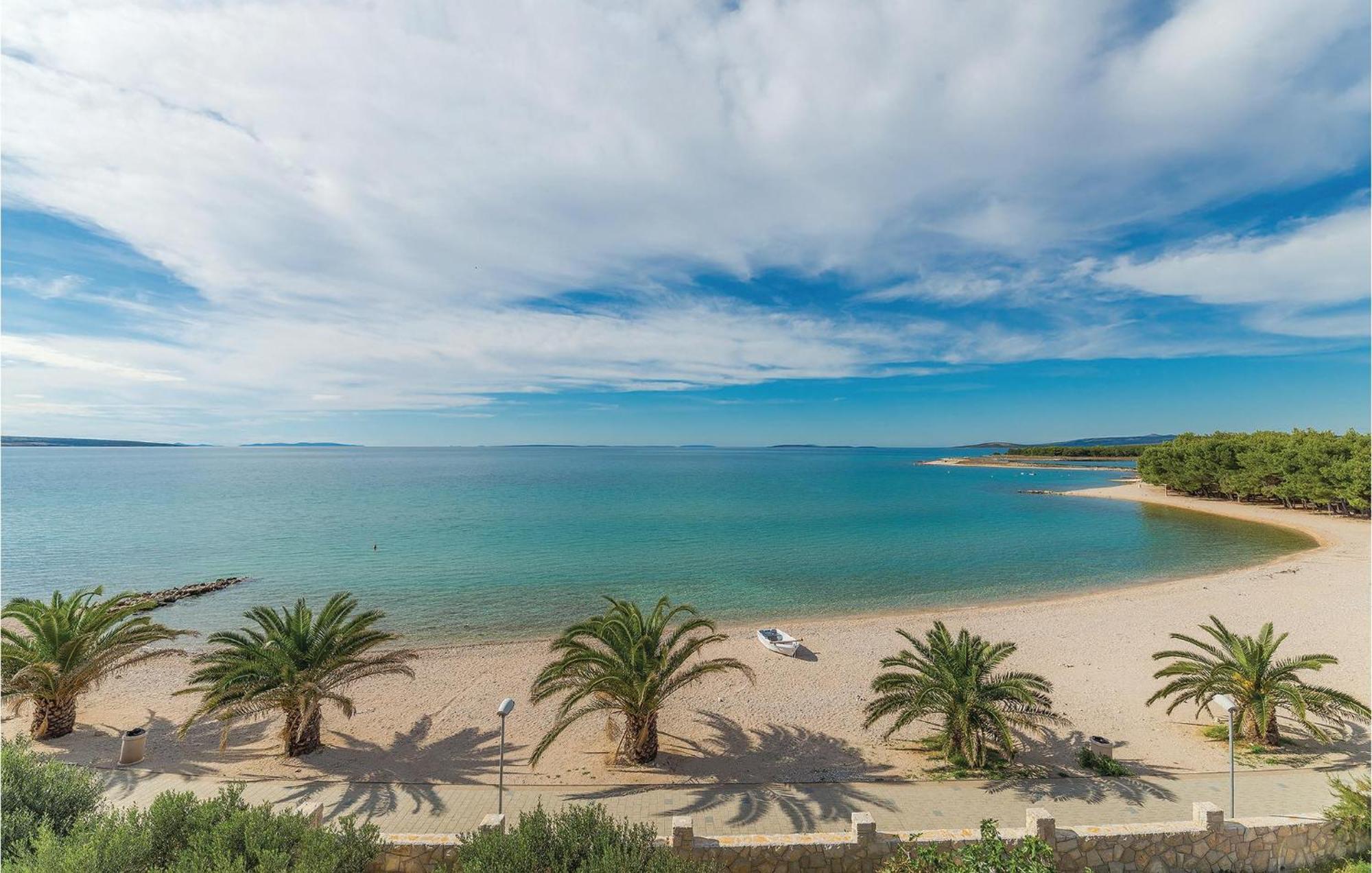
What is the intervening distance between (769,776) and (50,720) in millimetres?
17285

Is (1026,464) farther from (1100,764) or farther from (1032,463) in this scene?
(1100,764)

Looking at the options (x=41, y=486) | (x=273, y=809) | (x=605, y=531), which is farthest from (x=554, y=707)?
(x=41, y=486)

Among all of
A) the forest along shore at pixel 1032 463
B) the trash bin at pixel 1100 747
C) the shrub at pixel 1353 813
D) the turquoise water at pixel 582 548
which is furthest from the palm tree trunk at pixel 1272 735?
the forest along shore at pixel 1032 463

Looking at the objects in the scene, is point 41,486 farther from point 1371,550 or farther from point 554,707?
point 1371,550

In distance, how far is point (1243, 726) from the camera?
41.7 feet

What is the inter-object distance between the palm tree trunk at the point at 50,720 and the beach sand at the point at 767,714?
1.07ft

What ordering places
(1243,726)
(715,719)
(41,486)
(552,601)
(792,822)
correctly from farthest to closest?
(41,486) → (552,601) → (715,719) → (1243,726) → (792,822)

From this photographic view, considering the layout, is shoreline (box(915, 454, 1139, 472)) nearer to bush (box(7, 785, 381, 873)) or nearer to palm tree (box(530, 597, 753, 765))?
palm tree (box(530, 597, 753, 765))

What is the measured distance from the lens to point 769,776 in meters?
12.0

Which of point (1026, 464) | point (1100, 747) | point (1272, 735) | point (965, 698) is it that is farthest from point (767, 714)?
point (1026, 464)

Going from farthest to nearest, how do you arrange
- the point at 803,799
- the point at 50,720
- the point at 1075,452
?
the point at 1075,452 → the point at 50,720 → the point at 803,799

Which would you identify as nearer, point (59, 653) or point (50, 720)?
point (59, 653)

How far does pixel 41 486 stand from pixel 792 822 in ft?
398

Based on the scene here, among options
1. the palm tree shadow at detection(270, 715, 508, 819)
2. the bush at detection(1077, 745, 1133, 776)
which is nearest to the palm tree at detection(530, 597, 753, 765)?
the palm tree shadow at detection(270, 715, 508, 819)
